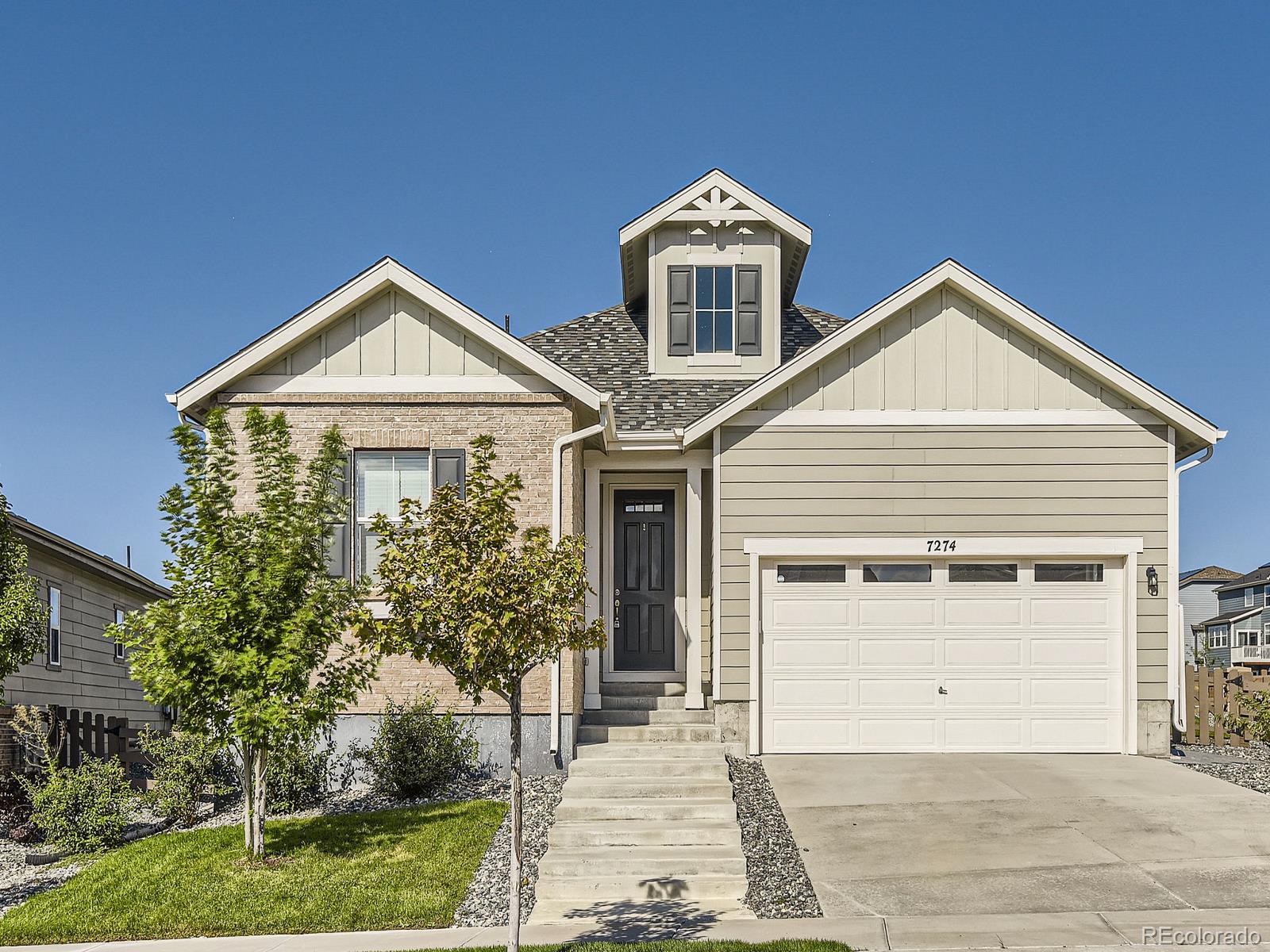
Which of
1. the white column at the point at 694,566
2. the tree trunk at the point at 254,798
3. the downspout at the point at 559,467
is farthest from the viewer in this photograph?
the white column at the point at 694,566

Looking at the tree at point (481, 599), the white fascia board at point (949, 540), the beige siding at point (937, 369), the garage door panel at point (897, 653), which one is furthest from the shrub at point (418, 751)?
the beige siding at point (937, 369)

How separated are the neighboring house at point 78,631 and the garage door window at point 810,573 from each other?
9726 mm

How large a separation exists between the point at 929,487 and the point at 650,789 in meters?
4.90

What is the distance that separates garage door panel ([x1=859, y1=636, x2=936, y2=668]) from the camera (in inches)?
525

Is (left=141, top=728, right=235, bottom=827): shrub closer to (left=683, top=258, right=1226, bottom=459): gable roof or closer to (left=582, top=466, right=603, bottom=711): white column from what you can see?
(left=582, top=466, right=603, bottom=711): white column

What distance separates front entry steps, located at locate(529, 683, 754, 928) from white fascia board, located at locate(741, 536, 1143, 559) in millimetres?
2140

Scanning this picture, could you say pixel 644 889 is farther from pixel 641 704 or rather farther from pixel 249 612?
pixel 641 704

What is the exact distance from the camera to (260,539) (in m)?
9.70

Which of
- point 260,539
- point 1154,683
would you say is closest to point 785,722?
point 1154,683

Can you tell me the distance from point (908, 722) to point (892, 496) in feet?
8.45

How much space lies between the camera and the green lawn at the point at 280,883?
27.6 feet

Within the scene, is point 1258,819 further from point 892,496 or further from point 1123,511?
point 892,496

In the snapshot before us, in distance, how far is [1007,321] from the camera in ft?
44.0

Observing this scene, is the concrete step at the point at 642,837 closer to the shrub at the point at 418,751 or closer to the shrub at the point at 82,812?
the shrub at the point at 418,751
